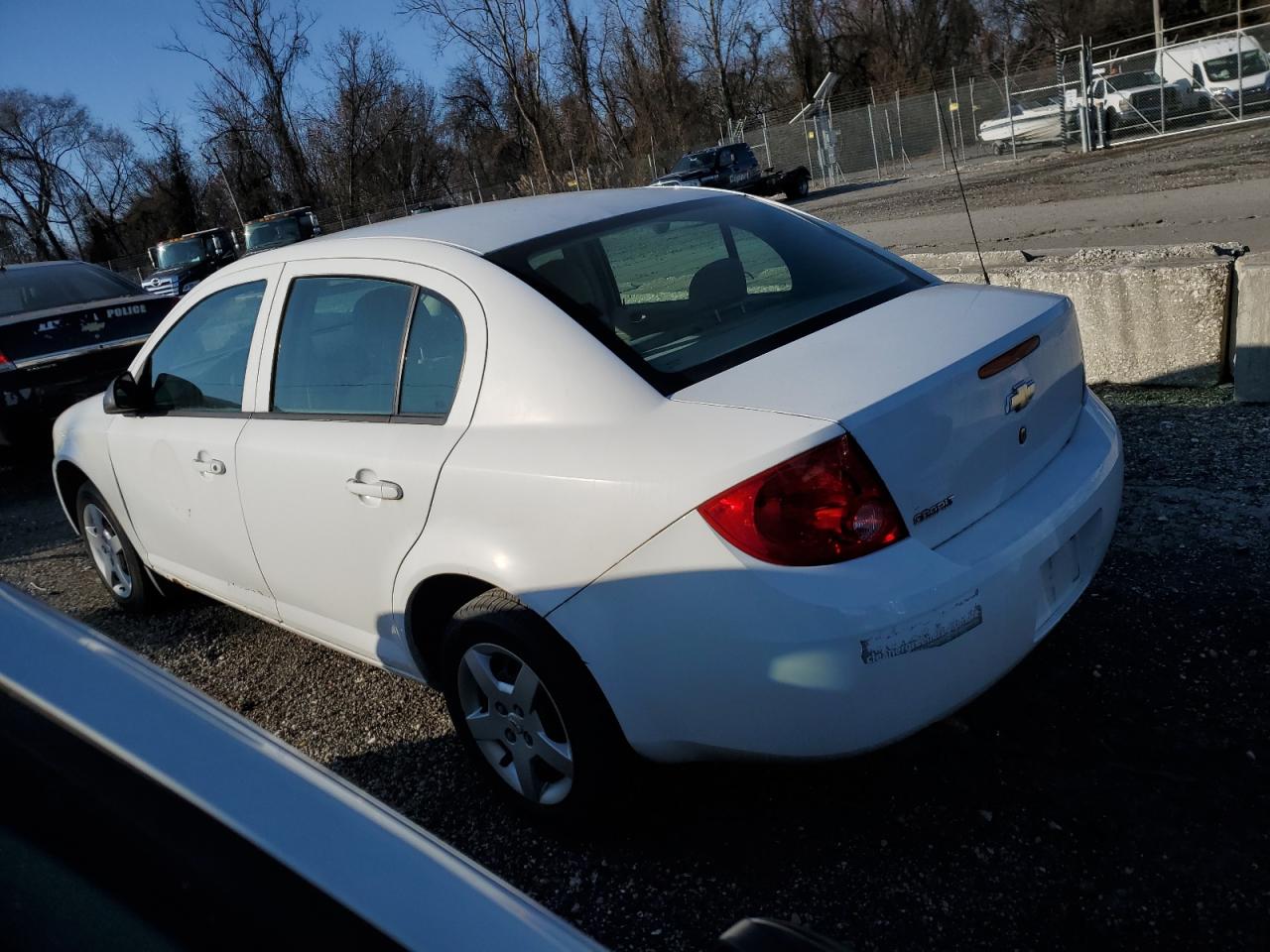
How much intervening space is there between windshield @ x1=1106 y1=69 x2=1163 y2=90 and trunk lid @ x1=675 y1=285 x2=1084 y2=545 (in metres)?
26.1

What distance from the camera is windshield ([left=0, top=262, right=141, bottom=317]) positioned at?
8.72 meters

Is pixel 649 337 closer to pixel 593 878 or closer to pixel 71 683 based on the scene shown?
pixel 593 878

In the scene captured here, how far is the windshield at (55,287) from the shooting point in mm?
8719

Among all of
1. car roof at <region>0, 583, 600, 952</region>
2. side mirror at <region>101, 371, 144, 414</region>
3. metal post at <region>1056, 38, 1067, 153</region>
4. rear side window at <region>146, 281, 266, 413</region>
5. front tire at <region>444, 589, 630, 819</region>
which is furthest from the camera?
metal post at <region>1056, 38, 1067, 153</region>

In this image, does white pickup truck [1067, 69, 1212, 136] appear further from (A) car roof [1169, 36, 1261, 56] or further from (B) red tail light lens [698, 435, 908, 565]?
(B) red tail light lens [698, 435, 908, 565]

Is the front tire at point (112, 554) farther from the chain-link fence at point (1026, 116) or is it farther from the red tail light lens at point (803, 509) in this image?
the chain-link fence at point (1026, 116)

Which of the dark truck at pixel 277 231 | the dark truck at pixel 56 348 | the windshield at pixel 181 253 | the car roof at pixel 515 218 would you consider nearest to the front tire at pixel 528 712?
the car roof at pixel 515 218

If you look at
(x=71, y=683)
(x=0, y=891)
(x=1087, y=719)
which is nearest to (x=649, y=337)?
(x=1087, y=719)

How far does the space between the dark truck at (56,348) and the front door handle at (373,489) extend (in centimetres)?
584

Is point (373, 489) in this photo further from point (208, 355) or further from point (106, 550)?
point (106, 550)

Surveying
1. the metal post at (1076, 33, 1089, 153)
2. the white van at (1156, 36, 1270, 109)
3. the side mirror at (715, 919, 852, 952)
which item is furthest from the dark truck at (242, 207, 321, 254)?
the side mirror at (715, 919, 852, 952)

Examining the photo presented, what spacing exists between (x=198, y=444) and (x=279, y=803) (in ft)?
9.16

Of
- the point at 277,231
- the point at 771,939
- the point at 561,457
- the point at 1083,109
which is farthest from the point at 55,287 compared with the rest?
the point at 1083,109

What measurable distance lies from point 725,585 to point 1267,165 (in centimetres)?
1730
